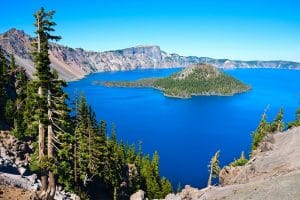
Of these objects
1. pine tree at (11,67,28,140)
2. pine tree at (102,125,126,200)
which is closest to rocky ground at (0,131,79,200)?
pine tree at (11,67,28,140)

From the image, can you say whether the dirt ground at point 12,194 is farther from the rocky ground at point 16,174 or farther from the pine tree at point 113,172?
the pine tree at point 113,172

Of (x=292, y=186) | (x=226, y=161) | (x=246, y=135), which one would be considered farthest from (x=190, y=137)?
(x=292, y=186)

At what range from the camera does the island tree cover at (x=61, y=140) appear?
87.8ft

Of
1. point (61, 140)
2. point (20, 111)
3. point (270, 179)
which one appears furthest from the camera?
point (20, 111)

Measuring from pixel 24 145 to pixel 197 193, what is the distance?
143ft

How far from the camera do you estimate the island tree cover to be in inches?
1054

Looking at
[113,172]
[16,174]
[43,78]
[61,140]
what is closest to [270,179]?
[61,140]

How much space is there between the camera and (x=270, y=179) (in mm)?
36719

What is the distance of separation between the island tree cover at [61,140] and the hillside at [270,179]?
55.1 feet

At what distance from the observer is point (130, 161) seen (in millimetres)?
104562

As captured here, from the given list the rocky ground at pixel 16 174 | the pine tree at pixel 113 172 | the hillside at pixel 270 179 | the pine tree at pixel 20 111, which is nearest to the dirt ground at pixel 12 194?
the rocky ground at pixel 16 174

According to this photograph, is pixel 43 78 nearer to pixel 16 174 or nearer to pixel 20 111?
pixel 16 174

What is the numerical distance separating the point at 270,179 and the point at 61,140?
21847 mm

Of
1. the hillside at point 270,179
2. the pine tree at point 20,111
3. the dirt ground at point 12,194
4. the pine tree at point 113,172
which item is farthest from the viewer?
the pine tree at point 113,172
